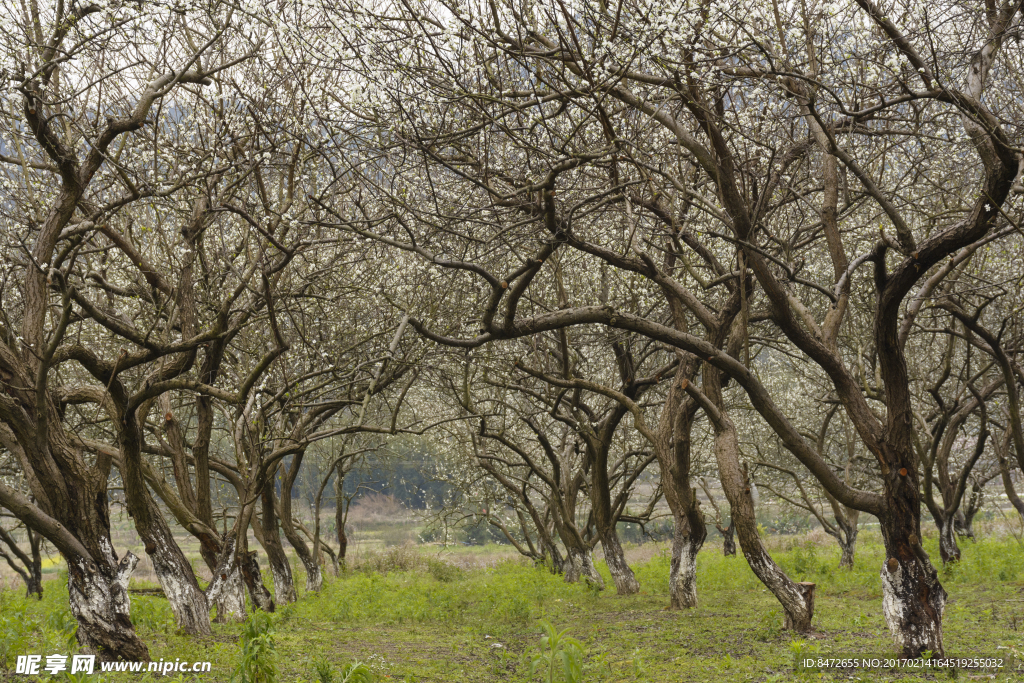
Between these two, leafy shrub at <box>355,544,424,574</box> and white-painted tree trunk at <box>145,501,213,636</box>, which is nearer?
white-painted tree trunk at <box>145,501,213,636</box>

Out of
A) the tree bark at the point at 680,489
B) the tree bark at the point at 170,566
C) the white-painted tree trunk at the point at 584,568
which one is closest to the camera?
the tree bark at the point at 170,566

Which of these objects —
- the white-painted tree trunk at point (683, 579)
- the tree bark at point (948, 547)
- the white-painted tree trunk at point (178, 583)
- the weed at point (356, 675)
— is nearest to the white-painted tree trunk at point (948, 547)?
the tree bark at point (948, 547)

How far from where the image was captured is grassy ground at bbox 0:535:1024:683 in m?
7.69

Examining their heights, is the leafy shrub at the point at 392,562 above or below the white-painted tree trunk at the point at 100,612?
below

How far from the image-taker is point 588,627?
1163 cm

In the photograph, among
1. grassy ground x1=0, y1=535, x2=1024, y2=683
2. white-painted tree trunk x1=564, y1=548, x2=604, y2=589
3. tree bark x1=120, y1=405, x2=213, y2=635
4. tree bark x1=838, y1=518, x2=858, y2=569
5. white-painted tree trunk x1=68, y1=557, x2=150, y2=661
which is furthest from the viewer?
tree bark x1=838, y1=518, x2=858, y2=569

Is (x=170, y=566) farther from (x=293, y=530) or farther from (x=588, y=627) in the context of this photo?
(x=293, y=530)

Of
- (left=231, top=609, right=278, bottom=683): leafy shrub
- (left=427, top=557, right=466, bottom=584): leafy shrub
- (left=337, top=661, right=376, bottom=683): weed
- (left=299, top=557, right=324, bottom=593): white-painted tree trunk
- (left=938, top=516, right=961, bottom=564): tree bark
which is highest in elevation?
(left=231, top=609, right=278, bottom=683): leafy shrub

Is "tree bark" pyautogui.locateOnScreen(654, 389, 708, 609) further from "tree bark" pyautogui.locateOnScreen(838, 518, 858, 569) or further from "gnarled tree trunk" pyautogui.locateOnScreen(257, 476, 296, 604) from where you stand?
"gnarled tree trunk" pyautogui.locateOnScreen(257, 476, 296, 604)

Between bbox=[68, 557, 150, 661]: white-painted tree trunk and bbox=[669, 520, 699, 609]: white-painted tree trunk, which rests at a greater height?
bbox=[68, 557, 150, 661]: white-painted tree trunk

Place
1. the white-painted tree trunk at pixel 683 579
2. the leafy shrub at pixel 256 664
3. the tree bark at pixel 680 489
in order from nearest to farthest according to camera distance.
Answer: the leafy shrub at pixel 256 664
the tree bark at pixel 680 489
the white-painted tree trunk at pixel 683 579

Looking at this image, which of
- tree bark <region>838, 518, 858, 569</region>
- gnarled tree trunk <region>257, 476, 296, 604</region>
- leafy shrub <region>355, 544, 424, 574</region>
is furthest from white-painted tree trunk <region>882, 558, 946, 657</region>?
leafy shrub <region>355, 544, 424, 574</region>

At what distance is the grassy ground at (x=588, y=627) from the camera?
7.69m

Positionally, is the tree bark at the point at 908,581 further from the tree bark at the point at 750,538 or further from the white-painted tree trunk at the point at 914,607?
the tree bark at the point at 750,538
